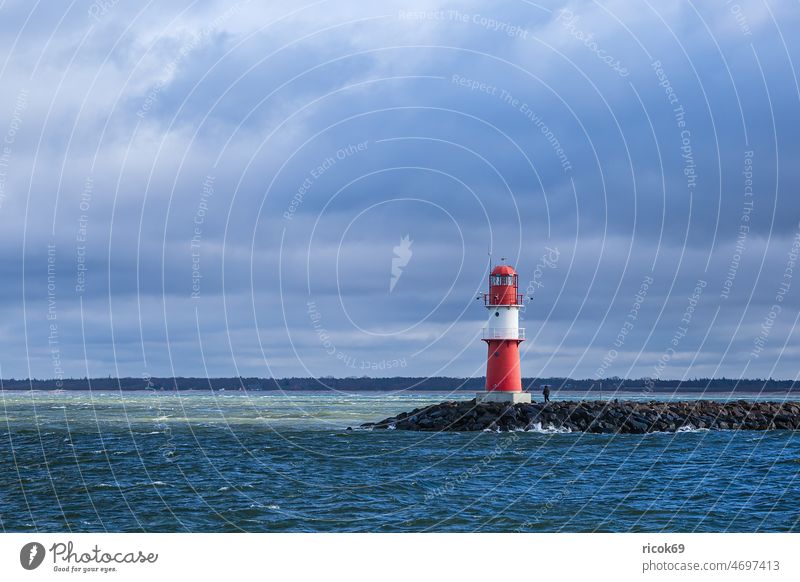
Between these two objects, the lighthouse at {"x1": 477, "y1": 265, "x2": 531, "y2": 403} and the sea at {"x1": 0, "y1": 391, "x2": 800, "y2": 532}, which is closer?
the sea at {"x1": 0, "y1": 391, "x2": 800, "y2": 532}

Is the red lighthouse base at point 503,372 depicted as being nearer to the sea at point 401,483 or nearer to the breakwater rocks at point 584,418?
the breakwater rocks at point 584,418

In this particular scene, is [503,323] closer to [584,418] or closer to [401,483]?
[584,418]

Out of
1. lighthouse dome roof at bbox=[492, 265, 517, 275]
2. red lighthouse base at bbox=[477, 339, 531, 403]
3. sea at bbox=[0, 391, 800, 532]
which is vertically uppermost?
lighthouse dome roof at bbox=[492, 265, 517, 275]

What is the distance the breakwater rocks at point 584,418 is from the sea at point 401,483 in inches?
53.5

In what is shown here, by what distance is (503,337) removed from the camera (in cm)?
5347

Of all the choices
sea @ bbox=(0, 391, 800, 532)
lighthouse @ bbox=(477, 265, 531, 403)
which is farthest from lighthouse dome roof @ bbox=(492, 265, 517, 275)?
sea @ bbox=(0, 391, 800, 532)

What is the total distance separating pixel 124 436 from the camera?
5444cm

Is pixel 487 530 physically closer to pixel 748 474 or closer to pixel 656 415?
pixel 748 474

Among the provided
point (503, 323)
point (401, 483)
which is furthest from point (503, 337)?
point (401, 483)

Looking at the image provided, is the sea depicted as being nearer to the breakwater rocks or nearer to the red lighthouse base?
the breakwater rocks

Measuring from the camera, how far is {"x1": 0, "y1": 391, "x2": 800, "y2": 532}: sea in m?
26.4

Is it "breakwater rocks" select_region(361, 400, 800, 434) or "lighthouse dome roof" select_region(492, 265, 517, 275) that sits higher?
"lighthouse dome roof" select_region(492, 265, 517, 275)
